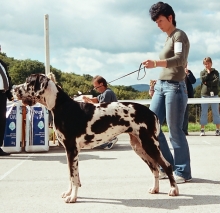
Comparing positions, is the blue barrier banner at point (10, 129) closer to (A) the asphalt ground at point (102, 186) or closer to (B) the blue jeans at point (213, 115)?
(A) the asphalt ground at point (102, 186)

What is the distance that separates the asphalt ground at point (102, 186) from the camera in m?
4.79

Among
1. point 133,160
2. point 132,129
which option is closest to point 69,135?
point 132,129

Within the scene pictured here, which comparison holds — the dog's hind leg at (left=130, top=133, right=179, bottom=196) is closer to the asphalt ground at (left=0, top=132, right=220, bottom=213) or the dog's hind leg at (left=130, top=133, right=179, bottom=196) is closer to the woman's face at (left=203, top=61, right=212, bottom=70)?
the asphalt ground at (left=0, top=132, right=220, bottom=213)

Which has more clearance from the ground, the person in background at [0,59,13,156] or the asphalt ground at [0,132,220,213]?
the person in background at [0,59,13,156]

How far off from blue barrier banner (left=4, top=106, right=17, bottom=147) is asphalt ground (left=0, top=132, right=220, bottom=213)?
1.50 ft

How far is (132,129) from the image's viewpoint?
5.18m

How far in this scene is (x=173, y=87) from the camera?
589 centimetres

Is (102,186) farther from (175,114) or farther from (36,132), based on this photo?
(36,132)

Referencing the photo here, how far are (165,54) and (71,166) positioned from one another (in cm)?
202

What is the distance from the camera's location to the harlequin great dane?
16.5 ft

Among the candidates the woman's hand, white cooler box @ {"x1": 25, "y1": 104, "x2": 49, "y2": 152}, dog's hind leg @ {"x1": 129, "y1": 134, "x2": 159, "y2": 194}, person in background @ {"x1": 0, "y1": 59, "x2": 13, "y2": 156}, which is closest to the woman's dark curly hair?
the woman's hand

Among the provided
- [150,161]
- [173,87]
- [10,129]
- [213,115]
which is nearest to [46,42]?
[10,129]

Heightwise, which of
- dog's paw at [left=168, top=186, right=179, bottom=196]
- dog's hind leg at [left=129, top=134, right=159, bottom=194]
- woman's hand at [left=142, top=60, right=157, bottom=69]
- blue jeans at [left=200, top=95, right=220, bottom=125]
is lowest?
dog's paw at [left=168, top=186, right=179, bottom=196]

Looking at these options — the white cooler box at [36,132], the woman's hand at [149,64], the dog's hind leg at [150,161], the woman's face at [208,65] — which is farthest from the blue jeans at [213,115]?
the woman's hand at [149,64]
